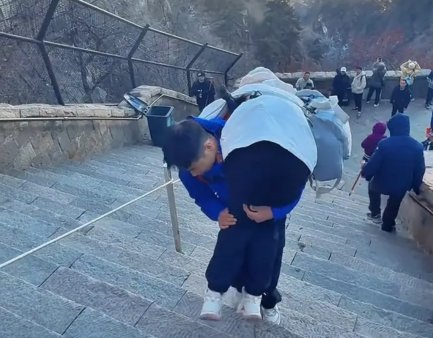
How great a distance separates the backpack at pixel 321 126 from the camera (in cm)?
197

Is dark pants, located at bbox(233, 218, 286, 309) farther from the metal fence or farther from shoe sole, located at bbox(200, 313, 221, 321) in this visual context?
the metal fence

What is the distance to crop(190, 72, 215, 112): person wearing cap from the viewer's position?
9.72m

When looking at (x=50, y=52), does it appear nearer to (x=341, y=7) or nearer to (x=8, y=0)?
(x=8, y=0)

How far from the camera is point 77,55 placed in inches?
298

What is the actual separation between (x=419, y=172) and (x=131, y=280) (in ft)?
11.2

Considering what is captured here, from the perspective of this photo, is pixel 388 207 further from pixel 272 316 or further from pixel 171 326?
pixel 171 326

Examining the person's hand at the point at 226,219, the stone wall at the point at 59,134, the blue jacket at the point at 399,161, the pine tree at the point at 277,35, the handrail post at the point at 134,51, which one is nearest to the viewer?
the person's hand at the point at 226,219

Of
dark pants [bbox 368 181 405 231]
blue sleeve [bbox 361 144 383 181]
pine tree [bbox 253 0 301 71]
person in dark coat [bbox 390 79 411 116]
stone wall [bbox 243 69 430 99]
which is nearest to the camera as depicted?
blue sleeve [bbox 361 144 383 181]

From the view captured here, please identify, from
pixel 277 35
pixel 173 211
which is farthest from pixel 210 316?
pixel 277 35

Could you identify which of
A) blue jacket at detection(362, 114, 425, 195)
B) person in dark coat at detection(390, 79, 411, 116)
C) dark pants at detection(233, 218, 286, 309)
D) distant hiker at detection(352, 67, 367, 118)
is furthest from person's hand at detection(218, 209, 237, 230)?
distant hiker at detection(352, 67, 367, 118)

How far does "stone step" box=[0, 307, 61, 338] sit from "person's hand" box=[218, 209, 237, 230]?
85 cm

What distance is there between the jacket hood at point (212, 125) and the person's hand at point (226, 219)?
13.9 inches

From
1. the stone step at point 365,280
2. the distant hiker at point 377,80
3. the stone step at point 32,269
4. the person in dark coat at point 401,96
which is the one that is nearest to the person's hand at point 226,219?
the stone step at point 32,269

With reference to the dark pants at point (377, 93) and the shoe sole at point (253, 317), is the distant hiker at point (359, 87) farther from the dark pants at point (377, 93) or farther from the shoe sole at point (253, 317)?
the shoe sole at point (253, 317)
